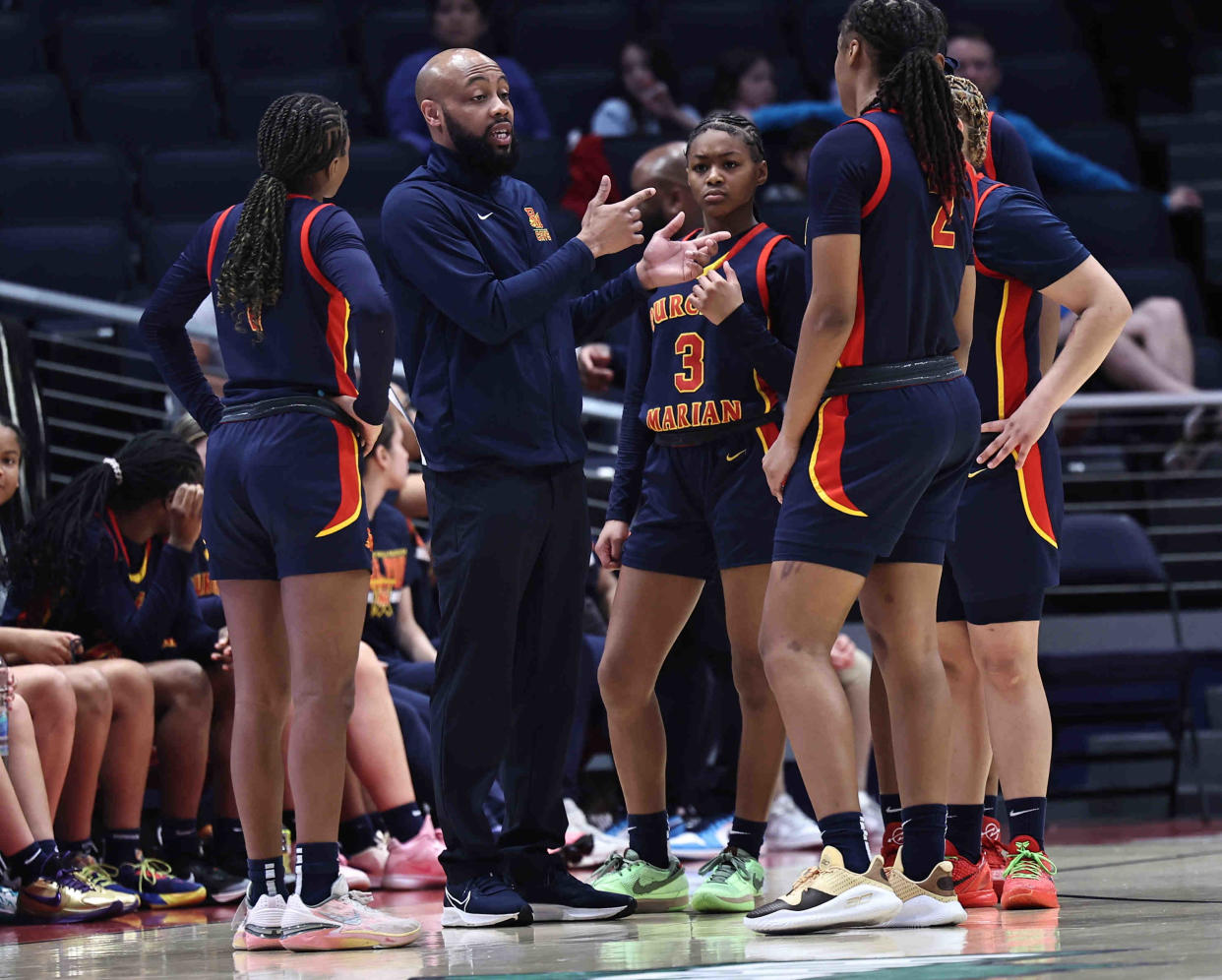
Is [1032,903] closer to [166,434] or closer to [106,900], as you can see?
[106,900]

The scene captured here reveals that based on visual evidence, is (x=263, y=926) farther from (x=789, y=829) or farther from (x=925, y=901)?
(x=789, y=829)

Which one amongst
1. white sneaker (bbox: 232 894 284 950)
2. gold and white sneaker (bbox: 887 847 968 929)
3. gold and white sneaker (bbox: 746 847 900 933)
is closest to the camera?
gold and white sneaker (bbox: 746 847 900 933)

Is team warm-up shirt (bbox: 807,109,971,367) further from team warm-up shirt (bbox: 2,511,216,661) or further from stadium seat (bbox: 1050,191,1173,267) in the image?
stadium seat (bbox: 1050,191,1173,267)

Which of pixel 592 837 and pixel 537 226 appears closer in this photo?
pixel 537 226

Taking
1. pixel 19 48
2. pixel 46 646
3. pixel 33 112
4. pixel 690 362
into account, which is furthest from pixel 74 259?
pixel 690 362

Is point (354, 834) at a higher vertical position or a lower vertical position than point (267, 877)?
lower

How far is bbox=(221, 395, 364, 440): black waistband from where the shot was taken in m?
3.09

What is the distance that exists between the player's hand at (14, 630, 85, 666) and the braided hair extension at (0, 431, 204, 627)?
A: 18cm

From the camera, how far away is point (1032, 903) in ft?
10.5

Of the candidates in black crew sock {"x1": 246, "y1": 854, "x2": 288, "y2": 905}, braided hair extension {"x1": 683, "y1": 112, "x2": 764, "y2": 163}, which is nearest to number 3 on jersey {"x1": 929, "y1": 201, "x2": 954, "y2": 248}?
braided hair extension {"x1": 683, "y1": 112, "x2": 764, "y2": 163}

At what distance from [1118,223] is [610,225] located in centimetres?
492

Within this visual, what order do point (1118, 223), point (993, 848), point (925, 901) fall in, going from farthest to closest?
1. point (1118, 223)
2. point (993, 848)
3. point (925, 901)

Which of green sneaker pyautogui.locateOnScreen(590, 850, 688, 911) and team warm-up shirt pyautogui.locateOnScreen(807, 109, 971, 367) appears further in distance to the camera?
green sneaker pyautogui.locateOnScreen(590, 850, 688, 911)

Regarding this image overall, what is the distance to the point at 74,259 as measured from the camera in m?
6.34
